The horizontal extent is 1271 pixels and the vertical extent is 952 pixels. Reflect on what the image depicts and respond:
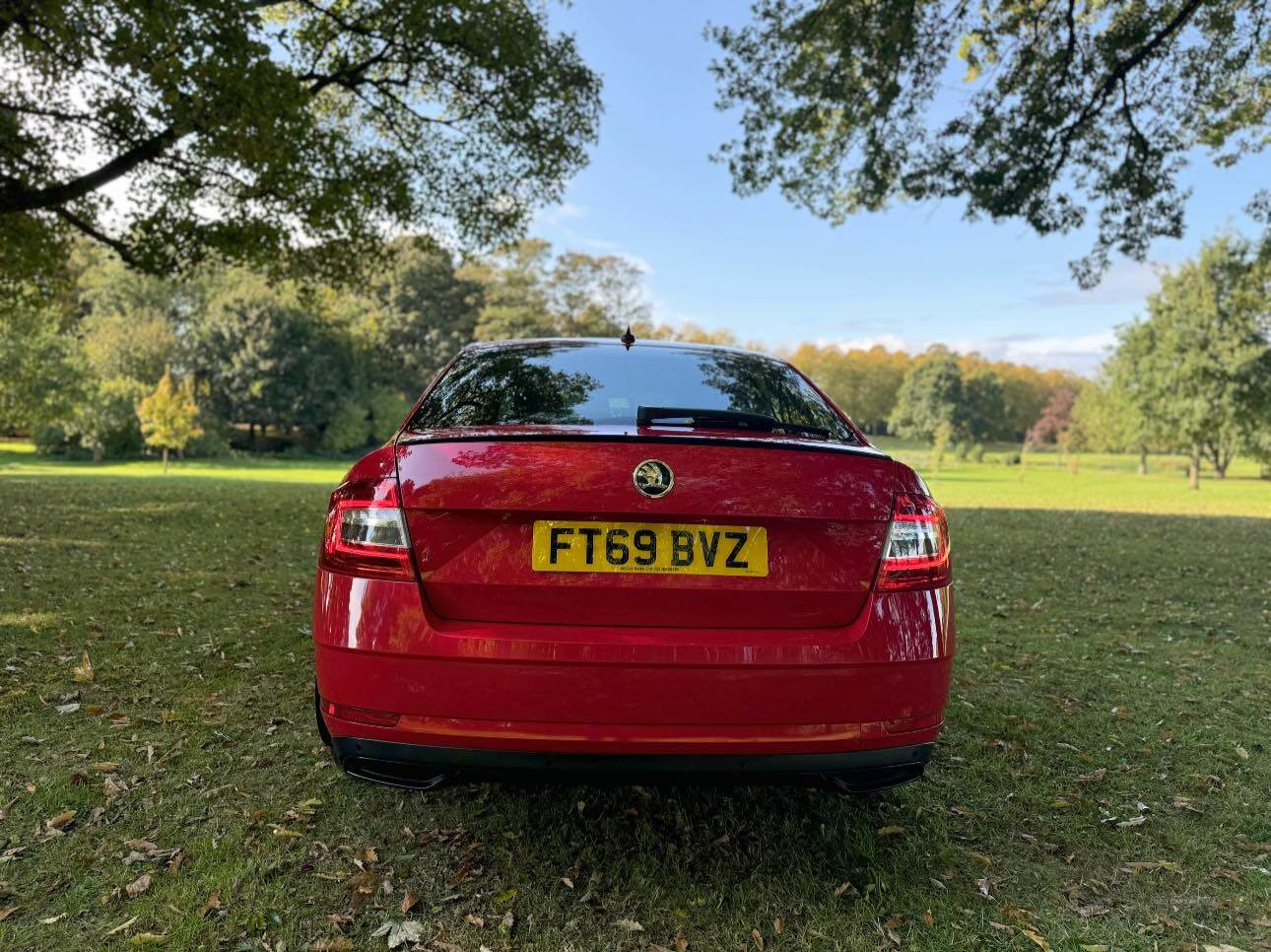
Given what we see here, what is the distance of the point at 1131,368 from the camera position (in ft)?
126

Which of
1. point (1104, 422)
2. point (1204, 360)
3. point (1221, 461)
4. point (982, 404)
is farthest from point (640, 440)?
point (982, 404)

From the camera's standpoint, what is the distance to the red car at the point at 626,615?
1972 millimetres

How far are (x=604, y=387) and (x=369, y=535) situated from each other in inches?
40.8

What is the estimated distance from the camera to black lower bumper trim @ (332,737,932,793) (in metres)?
1.99

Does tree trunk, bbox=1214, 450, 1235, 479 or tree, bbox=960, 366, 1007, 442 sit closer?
tree trunk, bbox=1214, 450, 1235, 479

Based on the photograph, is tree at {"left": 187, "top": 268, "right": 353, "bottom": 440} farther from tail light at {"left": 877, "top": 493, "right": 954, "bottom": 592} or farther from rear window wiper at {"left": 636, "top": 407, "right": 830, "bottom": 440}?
tail light at {"left": 877, "top": 493, "right": 954, "bottom": 592}

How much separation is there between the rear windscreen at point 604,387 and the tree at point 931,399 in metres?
75.8

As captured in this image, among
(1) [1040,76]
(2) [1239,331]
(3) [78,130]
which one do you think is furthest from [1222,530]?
(2) [1239,331]

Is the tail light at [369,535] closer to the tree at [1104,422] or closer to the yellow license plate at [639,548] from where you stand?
the yellow license plate at [639,548]

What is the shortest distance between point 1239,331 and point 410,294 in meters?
45.2

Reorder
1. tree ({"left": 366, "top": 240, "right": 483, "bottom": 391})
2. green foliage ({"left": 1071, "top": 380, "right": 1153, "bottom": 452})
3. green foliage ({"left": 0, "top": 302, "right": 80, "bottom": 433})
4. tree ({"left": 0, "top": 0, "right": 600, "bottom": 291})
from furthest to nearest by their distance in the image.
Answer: green foliage ({"left": 1071, "top": 380, "right": 1153, "bottom": 452}) → tree ({"left": 366, "top": 240, "right": 483, "bottom": 391}) → green foliage ({"left": 0, "top": 302, "right": 80, "bottom": 433}) → tree ({"left": 0, "top": 0, "right": 600, "bottom": 291})

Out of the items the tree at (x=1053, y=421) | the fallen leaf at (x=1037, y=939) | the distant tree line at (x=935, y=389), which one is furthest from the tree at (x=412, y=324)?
the tree at (x=1053, y=421)

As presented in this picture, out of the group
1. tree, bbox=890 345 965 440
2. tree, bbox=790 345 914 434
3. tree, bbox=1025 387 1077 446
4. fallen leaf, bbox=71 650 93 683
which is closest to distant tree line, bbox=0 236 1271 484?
fallen leaf, bbox=71 650 93 683

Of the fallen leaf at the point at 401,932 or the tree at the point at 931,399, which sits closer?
the fallen leaf at the point at 401,932
